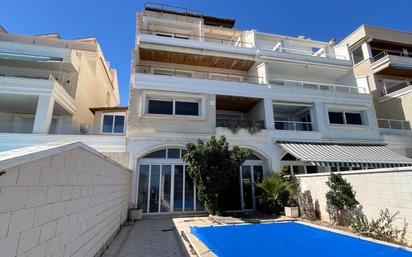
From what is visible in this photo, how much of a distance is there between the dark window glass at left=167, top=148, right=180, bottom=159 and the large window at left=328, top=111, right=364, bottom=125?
49.3 feet

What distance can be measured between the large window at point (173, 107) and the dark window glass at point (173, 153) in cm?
308

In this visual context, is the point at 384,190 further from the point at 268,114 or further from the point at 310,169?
the point at 268,114

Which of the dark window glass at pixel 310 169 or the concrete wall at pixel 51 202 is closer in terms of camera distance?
the concrete wall at pixel 51 202

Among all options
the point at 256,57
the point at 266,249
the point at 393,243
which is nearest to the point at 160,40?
the point at 256,57

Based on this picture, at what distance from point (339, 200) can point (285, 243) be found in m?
4.30

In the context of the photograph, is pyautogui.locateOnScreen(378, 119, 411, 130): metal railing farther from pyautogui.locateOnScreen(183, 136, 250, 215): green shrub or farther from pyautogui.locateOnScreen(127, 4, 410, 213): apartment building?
pyautogui.locateOnScreen(183, 136, 250, 215): green shrub

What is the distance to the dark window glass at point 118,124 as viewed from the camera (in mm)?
19766

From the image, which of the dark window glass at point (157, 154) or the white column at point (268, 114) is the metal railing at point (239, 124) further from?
the dark window glass at point (157, 154)

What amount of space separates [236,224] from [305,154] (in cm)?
767

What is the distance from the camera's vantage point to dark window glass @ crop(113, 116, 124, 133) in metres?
19.8

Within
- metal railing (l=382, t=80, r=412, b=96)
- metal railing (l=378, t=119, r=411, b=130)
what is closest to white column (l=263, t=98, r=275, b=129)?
metal railing (l=378, t=119, r=411, b=130)

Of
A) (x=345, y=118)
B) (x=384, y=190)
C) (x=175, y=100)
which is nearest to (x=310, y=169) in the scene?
(x=345, y=118)

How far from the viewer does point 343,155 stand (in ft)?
56.5

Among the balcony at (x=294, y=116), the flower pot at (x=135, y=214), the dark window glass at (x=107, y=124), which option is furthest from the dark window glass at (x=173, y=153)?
the balcony at (x=294, y=116)
